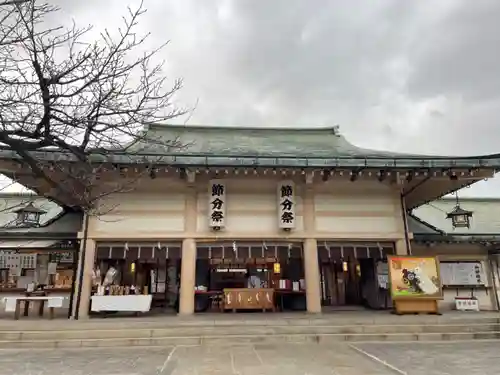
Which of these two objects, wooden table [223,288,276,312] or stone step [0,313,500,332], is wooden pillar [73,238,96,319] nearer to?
stone step [0,313,500,332]

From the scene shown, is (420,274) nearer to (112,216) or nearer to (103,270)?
(112,216)

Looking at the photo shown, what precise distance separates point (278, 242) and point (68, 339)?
6.21m

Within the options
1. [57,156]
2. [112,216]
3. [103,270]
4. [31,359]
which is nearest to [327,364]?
[31,359]

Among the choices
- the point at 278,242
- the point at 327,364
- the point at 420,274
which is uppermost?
the point at 278,242

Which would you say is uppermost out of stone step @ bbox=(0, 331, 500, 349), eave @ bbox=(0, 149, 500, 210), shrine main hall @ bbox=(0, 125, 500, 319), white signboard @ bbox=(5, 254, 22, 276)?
eave @ bbox=(0, 149, 500, 210)

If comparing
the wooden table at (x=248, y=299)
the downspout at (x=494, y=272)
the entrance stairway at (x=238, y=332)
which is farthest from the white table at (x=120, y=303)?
the downspout at (x=494, y=272)

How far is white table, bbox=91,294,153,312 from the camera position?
410 inches

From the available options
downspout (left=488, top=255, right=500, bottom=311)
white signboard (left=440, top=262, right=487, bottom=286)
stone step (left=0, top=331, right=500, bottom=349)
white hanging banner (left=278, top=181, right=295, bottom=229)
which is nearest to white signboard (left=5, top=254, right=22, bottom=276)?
stone step (left=0, top=331, right=500, bottom=349)

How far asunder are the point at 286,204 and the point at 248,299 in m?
3.44

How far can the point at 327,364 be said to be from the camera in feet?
19.9

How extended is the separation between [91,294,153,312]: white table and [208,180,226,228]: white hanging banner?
3.02 m

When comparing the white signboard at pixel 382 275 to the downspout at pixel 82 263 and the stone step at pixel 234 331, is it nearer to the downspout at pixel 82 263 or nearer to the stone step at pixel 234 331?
the stone step at pixel 234 331

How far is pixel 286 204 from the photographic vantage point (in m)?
11.3

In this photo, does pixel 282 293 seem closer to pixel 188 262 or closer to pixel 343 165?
pixel 188 262
